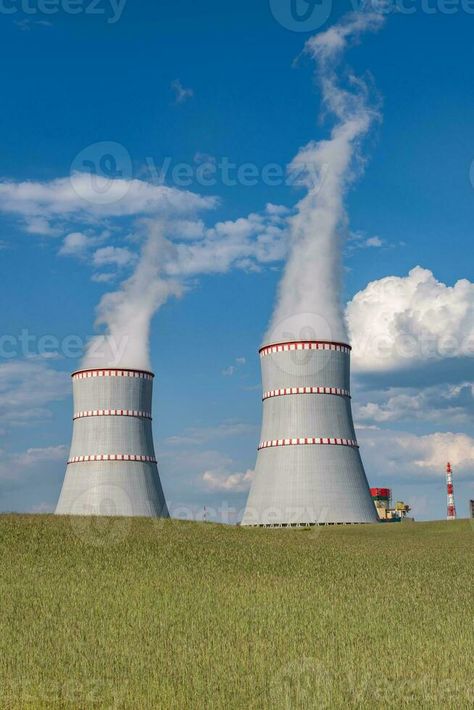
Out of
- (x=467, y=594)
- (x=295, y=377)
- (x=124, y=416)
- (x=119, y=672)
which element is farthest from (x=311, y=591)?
(x=124, y=416)

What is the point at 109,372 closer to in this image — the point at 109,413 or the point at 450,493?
the point at 109,413

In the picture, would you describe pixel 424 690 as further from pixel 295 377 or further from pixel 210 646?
pixel 295 377

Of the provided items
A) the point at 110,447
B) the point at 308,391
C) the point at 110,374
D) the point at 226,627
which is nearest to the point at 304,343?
the point at 308,391

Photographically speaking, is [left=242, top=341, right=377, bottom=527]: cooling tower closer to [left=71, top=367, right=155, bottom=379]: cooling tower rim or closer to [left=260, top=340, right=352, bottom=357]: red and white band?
[left=260, top=340, right=352, bottom=357]: red and white band

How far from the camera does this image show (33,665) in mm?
9086

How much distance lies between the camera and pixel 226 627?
36.6 feet

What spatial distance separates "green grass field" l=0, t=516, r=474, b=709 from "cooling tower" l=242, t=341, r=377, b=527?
766 cm

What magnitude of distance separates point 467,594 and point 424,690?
22.8 feet

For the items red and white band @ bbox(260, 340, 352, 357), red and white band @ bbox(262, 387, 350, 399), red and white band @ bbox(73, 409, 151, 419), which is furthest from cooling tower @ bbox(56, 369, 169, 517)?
red and white band @ bbox(260, 340, 352, 357)

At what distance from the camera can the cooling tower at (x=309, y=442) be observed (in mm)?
29016

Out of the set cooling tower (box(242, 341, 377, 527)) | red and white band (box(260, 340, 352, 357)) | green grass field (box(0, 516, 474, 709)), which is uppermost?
red and white band (box(260, 340, 352, 357))

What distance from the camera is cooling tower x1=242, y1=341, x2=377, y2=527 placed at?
29016 millimetres

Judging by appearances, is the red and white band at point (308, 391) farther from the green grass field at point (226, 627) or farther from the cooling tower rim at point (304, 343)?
the green grass field at point (226, 627)

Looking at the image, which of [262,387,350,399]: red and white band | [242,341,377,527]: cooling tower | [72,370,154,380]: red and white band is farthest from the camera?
[72,370,154,380]: red and white band
